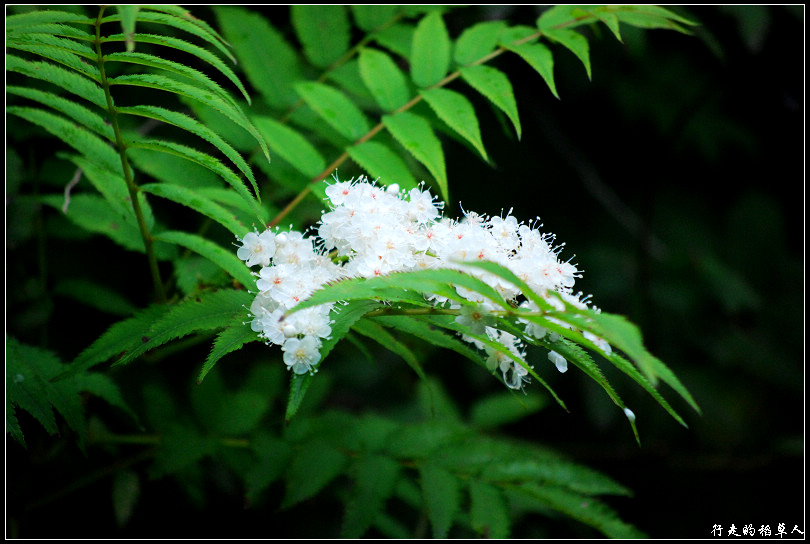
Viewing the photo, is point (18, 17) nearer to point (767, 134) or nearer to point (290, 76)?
point (290, 76)

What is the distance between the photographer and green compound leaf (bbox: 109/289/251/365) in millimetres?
1516

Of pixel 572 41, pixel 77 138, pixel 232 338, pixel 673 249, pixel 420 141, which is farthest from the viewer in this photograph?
pixel 673 249

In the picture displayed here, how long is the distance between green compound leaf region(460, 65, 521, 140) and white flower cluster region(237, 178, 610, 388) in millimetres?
524

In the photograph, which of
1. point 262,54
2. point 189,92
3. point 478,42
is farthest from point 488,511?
point 262,54

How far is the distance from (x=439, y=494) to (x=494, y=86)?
161cm

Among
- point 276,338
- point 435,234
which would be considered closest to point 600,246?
point 435,234

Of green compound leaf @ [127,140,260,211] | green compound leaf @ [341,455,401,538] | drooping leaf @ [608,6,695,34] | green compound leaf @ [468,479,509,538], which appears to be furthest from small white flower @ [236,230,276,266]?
drooping leaf @ [608,6,695,34]

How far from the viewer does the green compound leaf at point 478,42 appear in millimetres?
2506

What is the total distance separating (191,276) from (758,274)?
4.77 m

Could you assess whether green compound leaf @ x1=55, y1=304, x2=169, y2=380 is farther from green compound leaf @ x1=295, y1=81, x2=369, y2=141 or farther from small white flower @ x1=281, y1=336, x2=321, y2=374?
green compound leaf @ x1=295, y1=81, x2=369, y2=141

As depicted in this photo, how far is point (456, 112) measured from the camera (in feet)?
7.13

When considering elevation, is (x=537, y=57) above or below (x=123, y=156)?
above

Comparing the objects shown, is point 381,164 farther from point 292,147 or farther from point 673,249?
point 673,249

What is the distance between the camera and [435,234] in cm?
169
